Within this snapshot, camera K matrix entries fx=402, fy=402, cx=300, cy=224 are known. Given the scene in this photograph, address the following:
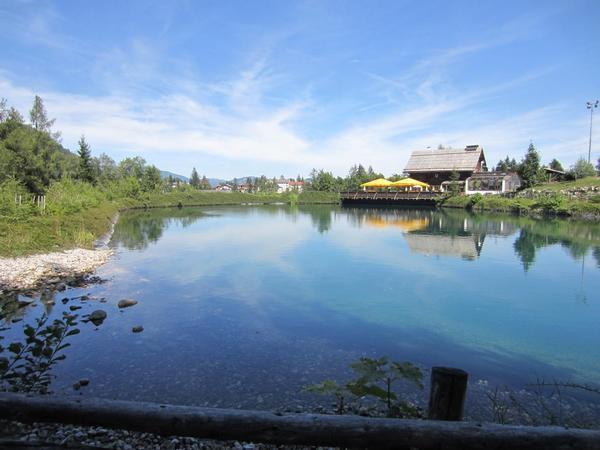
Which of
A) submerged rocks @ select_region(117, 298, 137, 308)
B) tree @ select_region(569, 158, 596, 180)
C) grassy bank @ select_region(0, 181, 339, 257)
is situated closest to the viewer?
submerged rocks @ select_region(117, 298, 137, 308)

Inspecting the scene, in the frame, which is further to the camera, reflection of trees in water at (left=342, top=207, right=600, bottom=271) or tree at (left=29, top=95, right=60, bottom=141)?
tree at (left=29, top=95, right=60, bottom=141)

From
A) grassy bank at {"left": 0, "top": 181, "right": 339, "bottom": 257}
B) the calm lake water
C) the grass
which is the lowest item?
the calm lake water

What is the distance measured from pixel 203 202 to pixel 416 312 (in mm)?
60316

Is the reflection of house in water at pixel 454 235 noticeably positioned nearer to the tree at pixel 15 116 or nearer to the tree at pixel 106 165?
the tree at pixel 15 116

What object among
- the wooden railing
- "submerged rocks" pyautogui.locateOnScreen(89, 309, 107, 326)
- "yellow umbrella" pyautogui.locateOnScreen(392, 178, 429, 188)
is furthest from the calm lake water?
"yellow umbrella" pyautogui.locateOnScreen(392, 178, 429, 188)

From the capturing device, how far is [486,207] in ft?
149

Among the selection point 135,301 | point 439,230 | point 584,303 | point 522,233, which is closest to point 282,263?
point 135,301

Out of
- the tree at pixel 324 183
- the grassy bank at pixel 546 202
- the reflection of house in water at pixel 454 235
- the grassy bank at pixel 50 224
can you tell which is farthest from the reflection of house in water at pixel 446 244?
the tree at pixel 324 183

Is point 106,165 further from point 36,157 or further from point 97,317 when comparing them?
point 97,317

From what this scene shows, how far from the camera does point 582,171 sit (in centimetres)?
5081

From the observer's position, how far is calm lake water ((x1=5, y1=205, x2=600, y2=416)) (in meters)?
6.93

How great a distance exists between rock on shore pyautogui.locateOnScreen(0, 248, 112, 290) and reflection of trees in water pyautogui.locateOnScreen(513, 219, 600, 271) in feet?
56.9

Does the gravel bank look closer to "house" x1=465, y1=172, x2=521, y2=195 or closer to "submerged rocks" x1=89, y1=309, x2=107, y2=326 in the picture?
"submerged rocks" x1=89, y1=309, x2=107, y2=326

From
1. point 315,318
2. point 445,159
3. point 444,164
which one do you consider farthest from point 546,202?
point 315,318
